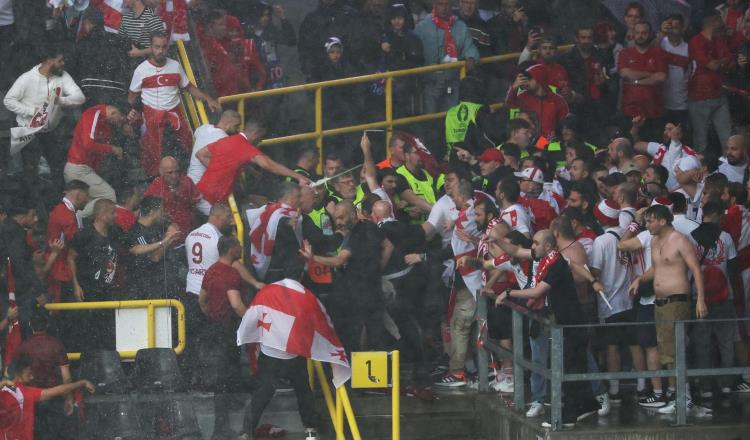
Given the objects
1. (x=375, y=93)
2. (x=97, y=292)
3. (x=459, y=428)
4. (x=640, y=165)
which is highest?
(x=375, y=93)

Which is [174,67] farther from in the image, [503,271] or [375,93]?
[503,271]

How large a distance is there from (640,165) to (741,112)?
3196 mm

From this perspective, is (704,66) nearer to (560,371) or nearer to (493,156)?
(493,156)

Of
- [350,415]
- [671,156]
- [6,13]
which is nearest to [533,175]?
[671,156]

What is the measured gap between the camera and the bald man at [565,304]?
1005cm

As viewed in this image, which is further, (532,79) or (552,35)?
(552,35)

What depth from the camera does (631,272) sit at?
10.8m

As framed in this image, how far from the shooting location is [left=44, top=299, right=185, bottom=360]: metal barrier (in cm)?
1090

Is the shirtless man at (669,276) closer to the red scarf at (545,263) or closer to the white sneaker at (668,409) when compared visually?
the white sneaker at (668,409)

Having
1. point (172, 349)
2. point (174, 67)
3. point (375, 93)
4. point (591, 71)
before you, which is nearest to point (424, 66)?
point (375, 93)

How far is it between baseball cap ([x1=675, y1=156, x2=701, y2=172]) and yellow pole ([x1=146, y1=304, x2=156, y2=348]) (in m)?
4.59

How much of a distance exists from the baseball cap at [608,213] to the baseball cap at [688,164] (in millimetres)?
1127

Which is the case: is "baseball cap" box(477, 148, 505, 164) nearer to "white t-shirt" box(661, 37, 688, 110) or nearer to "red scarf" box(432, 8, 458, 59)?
"red scarf" box(432, 8, 458, 59)

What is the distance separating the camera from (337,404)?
1022 cm
